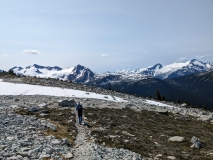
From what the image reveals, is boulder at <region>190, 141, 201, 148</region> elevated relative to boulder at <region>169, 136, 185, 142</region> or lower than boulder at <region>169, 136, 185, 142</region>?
lower

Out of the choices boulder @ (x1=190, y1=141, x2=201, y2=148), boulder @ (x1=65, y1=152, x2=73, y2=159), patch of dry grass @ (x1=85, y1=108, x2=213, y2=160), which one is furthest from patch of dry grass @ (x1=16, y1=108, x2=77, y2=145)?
boulder @ (x1=190, y1=141, x2=201, y2=148)

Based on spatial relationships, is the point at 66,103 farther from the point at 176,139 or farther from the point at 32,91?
the point at 176,139

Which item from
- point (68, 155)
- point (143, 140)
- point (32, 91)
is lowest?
point (143, 140)

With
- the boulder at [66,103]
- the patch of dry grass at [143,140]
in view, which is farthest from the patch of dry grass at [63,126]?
the boulder at [66,103]

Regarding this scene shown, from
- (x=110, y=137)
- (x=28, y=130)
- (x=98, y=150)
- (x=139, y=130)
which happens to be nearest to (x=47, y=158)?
(x=98, y=150)

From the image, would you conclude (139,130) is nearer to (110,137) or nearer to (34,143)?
(110,137)

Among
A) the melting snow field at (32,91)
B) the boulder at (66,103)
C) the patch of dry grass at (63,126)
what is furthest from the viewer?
the melting snow field at (32,91)

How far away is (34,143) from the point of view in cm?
1934

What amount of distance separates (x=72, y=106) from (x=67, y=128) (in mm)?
16610

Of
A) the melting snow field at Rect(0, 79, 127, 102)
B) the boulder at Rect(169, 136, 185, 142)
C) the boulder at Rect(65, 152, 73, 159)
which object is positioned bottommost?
the boulder at Rect(169, 136, 185, 142)

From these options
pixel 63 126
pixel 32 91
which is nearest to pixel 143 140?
pixel 63 126

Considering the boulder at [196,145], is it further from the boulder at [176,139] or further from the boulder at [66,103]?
the boulder at [66,103]

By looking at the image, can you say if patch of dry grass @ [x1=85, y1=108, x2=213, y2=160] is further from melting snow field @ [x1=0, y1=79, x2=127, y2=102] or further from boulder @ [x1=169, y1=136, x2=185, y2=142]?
melting snow field @ [x1=0, y1=79, x2=127, y2=102]

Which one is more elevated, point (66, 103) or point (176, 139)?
point (66, 103)
